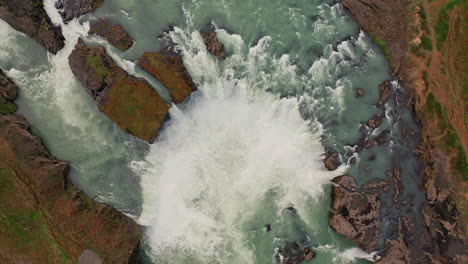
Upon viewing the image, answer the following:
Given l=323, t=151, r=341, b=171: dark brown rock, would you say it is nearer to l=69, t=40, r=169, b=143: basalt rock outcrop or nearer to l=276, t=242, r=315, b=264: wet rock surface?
l=276, t=242, r=315, b=264: wet rock surface

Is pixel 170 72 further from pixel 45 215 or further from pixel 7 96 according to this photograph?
pixel 45 215

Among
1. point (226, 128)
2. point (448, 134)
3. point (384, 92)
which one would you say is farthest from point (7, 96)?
point (448, 134)

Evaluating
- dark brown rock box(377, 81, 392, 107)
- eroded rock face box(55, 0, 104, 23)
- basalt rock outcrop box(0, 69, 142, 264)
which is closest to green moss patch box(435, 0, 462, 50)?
dark brown rock box(377, 81, 392, 107)

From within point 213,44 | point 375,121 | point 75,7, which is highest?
point 75,7

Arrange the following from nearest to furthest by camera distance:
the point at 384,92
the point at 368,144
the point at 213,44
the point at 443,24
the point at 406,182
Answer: the point at 213,44, the point at 368,144, the point at 406,182, the point at 384,92, the point at 443,24

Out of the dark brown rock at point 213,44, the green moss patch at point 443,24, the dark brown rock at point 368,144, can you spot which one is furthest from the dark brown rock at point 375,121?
the dark brown rock at point 213,44

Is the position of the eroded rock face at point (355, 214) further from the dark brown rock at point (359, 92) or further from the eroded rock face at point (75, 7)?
the eroded rock face at point (75, 7)

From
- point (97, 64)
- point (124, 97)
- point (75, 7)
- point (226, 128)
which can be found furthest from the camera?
point (75, 7)
